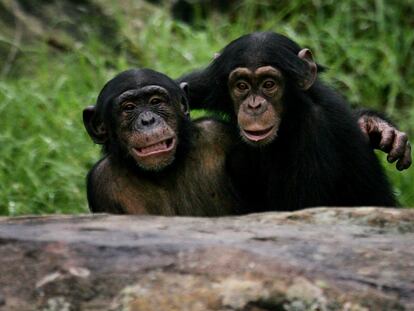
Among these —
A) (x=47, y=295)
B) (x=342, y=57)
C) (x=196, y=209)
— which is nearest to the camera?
(x=47, y=295)

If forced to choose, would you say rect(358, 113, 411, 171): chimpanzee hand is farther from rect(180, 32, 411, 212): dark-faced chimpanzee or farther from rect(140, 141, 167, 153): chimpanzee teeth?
rect(140, 141, 167, 153): chimpanzee teeth

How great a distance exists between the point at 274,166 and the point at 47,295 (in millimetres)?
2189

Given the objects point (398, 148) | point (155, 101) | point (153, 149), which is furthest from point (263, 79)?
point (398, 148)

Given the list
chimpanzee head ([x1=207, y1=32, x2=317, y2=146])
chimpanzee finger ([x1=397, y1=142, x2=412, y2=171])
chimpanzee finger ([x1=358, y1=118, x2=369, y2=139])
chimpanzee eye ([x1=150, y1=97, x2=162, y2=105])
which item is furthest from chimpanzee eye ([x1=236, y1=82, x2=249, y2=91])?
chimpanzee finger ([x1=397, y1=142, x2=412, y2=171])

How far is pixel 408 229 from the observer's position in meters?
3.64

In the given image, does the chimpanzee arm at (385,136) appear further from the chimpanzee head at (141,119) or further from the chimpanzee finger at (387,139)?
the chimpanzee head at (141,119)

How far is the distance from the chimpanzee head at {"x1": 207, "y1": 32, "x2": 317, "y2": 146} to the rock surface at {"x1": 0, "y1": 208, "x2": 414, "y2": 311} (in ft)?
4.89

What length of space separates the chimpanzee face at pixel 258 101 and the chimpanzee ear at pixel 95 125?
759 mm

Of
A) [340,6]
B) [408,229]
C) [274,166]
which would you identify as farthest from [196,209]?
[340,6]

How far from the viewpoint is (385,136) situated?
17.6 feet

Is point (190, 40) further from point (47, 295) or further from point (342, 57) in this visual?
point (47, 295)

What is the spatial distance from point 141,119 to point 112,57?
4133mm

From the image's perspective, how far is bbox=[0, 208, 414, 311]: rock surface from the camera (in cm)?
319

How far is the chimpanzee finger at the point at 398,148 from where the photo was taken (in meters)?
5.21
